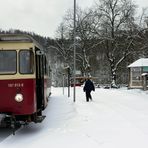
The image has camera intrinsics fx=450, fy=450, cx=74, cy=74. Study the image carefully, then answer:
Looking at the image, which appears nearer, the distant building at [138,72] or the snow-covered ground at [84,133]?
the snow-covered ground at [84,133]

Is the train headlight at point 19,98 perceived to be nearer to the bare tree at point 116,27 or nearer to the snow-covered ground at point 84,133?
the snow-covered ground at point 84,133

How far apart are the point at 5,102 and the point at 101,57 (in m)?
76.5

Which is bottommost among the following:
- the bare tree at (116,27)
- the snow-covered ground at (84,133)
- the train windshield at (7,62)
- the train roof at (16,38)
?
the snow-covered ground at (84,133)

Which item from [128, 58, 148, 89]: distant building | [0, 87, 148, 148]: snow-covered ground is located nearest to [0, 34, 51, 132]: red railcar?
[0, 87, 148, 148]: snow-covered ground

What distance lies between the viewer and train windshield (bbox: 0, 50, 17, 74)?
1445 cm

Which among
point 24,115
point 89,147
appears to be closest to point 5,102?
point 24,115

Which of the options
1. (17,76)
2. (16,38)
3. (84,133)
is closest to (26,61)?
(17,76)

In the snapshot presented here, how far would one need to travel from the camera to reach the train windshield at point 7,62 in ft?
47.4

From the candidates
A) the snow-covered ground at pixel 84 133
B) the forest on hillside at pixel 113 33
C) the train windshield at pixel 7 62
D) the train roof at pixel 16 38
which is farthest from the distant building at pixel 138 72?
the train windshield at pixel 7 62

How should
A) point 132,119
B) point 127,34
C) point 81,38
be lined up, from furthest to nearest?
point 81,38 → point 127,34 → point 132,119

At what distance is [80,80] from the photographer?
72.2 meters

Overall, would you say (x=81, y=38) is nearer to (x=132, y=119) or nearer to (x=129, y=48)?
(x=129, y=48)

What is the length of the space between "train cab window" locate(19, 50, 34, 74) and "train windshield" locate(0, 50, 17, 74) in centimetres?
22

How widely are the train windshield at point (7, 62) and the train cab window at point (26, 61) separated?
0.22 m
